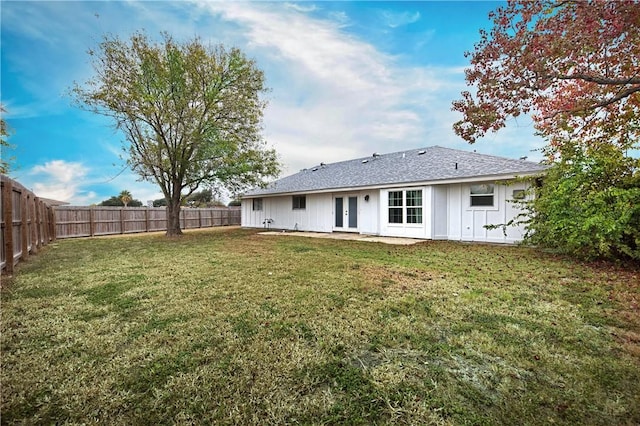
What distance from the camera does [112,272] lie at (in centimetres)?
600

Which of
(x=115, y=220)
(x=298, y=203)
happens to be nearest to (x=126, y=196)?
(x=115, y=220)

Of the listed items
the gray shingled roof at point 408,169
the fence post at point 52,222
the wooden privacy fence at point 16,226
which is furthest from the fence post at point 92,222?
the gray shingled roof at point 408,169

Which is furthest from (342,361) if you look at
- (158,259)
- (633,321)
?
(158,259)

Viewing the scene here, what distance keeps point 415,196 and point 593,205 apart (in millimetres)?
5826

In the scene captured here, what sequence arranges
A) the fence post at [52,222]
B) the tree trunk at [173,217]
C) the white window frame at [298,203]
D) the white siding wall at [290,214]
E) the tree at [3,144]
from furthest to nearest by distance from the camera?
the white window frame at [298,203] < the white siding wall at [290,214] < the tree trunk at [173,217] < the fence post at [52,222] < the tree at [3,144]

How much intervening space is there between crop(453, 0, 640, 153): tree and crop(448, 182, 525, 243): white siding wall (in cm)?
226

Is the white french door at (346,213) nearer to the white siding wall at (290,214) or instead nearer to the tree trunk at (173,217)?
the white siding wall at (290,214)

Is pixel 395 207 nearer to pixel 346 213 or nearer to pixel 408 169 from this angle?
pixel 408 169

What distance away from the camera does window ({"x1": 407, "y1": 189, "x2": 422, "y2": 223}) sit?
11766 mm

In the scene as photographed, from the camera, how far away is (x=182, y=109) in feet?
41.6

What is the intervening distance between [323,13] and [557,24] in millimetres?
6274

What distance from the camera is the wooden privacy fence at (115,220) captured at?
14.4 metres

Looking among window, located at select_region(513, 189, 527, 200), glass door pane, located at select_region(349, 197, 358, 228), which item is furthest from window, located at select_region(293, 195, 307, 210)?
window, located at select_region(513, 189, 527, 200)

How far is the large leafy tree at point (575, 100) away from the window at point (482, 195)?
232 centimetres
